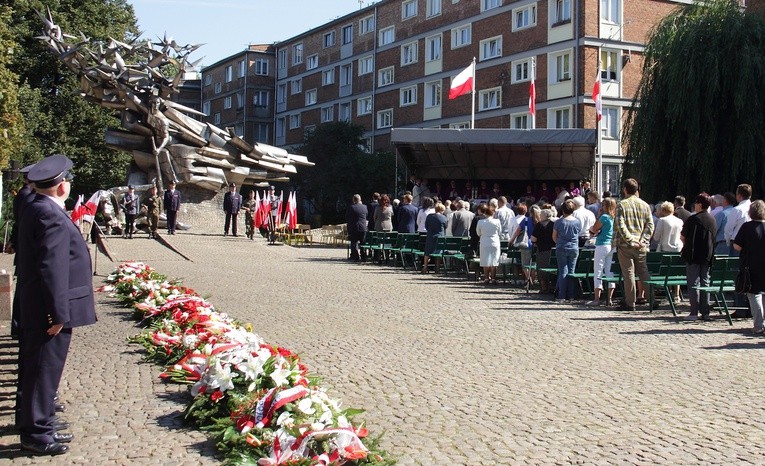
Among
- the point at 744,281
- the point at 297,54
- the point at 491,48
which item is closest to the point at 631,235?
the point at 744,281

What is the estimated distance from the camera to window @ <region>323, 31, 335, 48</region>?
69262mm

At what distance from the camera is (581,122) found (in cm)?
4341

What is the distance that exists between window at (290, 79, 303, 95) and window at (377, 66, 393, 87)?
1381 centimetres

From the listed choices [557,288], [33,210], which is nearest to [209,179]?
[557,288]

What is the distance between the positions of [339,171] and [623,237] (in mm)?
42224

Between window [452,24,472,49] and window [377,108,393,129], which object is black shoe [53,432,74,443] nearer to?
window [452,24,472,49]

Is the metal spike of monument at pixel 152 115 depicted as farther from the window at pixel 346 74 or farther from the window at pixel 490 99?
the window at pixel 346 74

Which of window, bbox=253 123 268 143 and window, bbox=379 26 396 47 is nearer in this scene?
window, bbox=379 26 396 47

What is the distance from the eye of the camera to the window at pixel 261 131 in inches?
3167

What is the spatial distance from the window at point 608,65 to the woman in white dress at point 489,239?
2789cm

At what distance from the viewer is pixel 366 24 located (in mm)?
64000

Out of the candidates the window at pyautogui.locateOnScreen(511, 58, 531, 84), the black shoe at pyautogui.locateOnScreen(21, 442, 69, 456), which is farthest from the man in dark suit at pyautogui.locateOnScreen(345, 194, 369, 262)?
the window at pyautogui.locateOnScreen(511, 58, 531, 84)

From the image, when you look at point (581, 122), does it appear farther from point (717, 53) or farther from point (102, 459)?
point (102, 459)

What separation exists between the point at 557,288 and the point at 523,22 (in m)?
34.1
